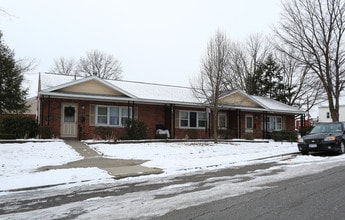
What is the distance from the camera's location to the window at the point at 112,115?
2308 cm

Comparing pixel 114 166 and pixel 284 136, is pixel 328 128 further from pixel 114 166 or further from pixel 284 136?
pixel 114 166

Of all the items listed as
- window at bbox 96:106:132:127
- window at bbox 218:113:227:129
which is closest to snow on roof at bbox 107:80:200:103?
window at bbox 96:106:132:127

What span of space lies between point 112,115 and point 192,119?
6.56 metres

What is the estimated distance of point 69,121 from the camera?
72.0ft

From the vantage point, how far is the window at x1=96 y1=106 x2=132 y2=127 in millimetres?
23078

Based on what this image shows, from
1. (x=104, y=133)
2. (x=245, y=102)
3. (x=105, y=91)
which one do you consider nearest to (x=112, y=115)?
(x=105, y=91)

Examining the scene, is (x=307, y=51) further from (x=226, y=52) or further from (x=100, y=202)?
(x=100, y=202)

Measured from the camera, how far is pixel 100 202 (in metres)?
6.93

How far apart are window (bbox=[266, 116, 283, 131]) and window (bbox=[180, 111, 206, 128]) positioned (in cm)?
740

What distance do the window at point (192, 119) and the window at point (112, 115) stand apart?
4.46 metres

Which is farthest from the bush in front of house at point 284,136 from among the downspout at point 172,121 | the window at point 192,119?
the downspout at point 172,121

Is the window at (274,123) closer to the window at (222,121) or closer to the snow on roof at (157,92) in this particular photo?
the window at (222,121)

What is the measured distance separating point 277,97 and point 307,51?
17551 mm

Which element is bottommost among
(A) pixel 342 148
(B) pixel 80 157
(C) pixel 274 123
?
(B) pixel 80 157
